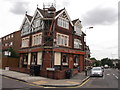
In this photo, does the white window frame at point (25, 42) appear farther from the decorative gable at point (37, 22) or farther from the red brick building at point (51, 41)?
the decorative gable at point (37, 22)

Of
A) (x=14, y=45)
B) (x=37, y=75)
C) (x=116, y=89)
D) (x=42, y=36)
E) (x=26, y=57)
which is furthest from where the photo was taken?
(x=14, y=45)

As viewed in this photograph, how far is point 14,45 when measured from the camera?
42.0 metres

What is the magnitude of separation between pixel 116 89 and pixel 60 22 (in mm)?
16245

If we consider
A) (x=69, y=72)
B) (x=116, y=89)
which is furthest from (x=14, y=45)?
(x=116, y=89)

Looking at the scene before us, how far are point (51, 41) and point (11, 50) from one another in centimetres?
1774

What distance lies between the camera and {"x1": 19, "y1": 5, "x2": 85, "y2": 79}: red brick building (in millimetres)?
21438

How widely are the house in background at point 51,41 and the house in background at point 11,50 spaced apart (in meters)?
3.48

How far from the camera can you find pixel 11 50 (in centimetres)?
3472

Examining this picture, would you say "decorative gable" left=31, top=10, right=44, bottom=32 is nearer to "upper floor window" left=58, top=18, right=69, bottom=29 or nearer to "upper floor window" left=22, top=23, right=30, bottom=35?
"upper floor window" left=22, top=23, right=30, bottom=35

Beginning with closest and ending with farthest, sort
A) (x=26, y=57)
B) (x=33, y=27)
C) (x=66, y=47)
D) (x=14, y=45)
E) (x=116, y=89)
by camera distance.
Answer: (x=116, y=89)
(x=66, y=47)
(x=33, y=27)
(x=26, y=57)
(x=14, y=45)

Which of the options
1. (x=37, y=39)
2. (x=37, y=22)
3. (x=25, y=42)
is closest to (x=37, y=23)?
(x=37, y=22)

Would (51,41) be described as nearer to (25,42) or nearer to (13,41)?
(25,42)

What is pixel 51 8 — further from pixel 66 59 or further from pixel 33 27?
pixel 66 59

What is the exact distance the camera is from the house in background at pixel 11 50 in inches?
1163
